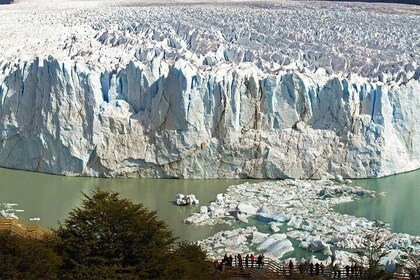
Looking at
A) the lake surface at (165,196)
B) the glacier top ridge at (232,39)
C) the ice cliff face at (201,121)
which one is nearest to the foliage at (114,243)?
the lake surface at (165,196)

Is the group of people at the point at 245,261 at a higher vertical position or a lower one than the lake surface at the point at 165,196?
lower

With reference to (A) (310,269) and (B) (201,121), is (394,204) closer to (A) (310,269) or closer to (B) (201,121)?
(B) (201,121)

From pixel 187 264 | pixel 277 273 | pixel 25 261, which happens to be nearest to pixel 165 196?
pixel 277 273

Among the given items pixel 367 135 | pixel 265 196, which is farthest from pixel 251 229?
pixel 367 135

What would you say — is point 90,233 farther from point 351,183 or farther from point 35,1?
point 35,1

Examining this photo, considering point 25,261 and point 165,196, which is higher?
point 25,261

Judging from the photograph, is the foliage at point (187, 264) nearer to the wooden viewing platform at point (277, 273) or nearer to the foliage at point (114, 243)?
the foliage at point (114, 243)
